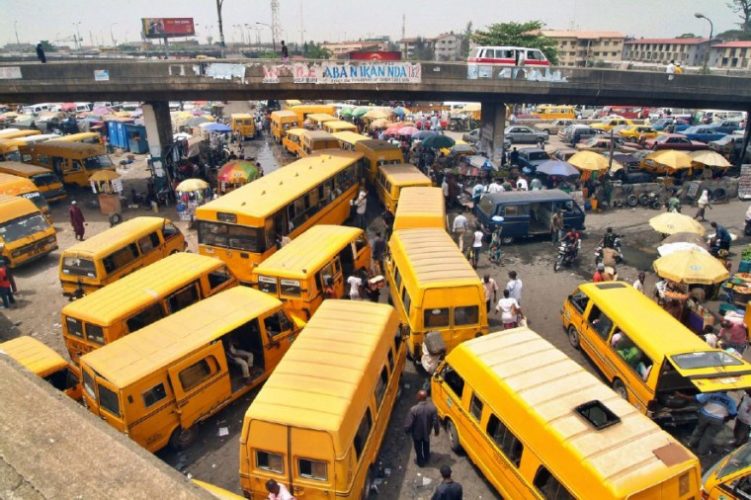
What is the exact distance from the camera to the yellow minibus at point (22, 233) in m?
17.4

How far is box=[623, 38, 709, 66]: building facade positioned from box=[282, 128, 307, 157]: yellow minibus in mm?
115297

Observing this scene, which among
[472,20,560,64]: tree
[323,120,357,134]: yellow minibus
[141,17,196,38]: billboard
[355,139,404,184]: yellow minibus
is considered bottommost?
[355,139,404,184]: yellow minibus

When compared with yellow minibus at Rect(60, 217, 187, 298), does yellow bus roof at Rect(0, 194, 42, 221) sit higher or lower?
higher

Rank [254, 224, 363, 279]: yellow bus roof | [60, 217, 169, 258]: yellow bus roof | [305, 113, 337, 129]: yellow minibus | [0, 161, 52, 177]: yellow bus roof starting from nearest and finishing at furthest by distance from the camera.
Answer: [254, 224, 363, 279]: yellow bus roof → [60, 217, 169, 258]: yellow bus roof → [0, 161, 52, 177]: yellow bus roof → [305, 113, 337, 129]: yellow minibus

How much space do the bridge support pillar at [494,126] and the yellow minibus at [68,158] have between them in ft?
74.9

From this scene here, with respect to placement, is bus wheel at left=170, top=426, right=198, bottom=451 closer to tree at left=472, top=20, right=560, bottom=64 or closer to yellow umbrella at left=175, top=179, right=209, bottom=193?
yellow umbrella at left=175, top=179, right=209, bottom=193

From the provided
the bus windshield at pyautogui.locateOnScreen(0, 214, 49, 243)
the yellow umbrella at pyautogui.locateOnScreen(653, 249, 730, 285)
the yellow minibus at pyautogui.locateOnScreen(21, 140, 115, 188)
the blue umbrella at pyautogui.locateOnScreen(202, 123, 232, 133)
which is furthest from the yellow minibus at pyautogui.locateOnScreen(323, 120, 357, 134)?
the yellow umbrella at pyautogui.locateOnScreen(653, 249, 730, 285)

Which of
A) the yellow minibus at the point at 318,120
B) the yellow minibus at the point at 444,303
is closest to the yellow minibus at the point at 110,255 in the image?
the yellow minibus at the point at 444,303

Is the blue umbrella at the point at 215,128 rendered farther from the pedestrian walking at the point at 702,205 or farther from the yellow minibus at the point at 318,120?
the pedestrian walking at the point at 702,205

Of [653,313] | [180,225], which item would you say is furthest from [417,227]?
[180,225]

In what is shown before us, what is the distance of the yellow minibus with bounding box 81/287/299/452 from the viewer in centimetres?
842

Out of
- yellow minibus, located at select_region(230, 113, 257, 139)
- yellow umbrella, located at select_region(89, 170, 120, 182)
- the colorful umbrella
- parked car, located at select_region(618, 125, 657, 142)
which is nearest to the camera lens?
the colorful umbrella

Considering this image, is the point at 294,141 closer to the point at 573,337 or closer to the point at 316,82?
the point at 316,82

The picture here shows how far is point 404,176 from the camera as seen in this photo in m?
21.4
